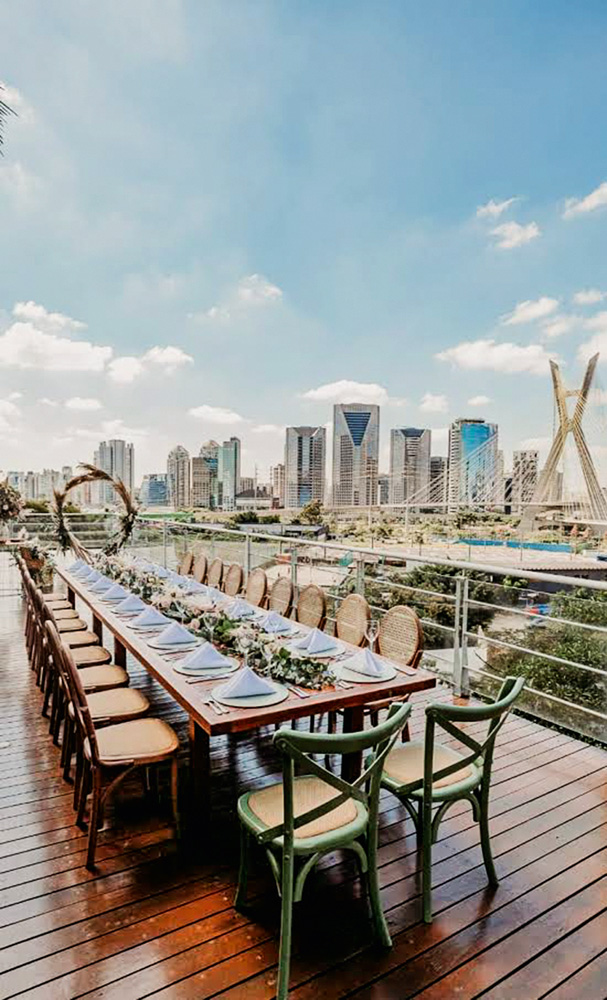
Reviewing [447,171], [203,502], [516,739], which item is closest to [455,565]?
[516,739]

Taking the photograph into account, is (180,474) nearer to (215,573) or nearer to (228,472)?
(228,472)

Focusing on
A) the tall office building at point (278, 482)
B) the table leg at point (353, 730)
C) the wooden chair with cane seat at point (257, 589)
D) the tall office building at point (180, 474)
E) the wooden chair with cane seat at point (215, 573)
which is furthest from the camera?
the tall office building at point (278, 482)

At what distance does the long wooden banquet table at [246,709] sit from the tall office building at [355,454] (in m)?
36.3

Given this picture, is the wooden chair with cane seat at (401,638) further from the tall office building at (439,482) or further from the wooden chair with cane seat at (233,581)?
the tall office building at (439,482)

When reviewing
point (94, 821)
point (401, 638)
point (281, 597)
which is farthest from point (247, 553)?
point (94, 821)

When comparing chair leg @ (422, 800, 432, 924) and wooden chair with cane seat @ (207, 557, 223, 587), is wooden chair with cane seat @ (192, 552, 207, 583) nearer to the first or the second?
wooden chair with cane seat @ (207, 557, 223, 587)

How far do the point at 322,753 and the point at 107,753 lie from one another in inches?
48.2

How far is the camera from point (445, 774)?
1.95m

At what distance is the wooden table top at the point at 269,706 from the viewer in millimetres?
2025

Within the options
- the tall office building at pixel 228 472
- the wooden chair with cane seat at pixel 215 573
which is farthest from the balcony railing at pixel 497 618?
the tall office building at pixel 228 472

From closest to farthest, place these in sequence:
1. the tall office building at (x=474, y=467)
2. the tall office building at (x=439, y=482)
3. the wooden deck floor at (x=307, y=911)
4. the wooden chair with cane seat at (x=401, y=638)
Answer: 1. the wooden deck floor at (x=307, y=911)
2. the wooden chair with cane seat at (x=401, y=638)
3. the tall office building at (x=474, y=467)
4. the tall office building at (x=439, y=482)

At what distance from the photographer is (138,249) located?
11078 mm

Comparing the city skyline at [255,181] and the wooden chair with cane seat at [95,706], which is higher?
the city skyline at [255,181]

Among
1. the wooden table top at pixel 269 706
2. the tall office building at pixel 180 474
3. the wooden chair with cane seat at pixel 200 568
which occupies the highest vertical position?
the tall office building at pixel 180 474
